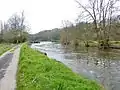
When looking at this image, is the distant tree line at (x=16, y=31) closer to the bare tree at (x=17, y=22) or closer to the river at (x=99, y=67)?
the bare tree at (x=17, y=22)

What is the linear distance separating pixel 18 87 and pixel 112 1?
4582cm

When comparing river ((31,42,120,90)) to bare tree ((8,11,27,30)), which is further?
bare tree ((8,11,27,30))

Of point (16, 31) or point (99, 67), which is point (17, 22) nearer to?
point (16, 31)

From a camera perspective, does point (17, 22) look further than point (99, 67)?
Yes

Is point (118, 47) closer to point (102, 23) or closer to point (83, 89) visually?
point (102, 23)

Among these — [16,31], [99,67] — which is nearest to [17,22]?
[16,31]

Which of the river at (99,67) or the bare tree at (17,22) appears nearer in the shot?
the river at (99,67)

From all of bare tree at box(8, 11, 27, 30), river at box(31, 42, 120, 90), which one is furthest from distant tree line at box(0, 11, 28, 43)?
river at box(31, 42, 120, 90)

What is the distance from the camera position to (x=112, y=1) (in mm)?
53031

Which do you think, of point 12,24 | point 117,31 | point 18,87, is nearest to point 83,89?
point 18,87

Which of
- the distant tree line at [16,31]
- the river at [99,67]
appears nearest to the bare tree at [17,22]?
the distant tree line at [16,31]

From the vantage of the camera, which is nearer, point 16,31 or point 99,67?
point 99,67

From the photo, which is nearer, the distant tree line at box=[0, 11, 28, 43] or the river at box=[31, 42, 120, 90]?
the river at box=[31, 42, 120, 90]

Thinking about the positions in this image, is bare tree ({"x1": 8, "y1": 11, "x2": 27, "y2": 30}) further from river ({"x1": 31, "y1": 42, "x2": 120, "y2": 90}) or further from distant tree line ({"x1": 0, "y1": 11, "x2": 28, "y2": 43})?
river ({"x1": 31, "y1": 42, "x2": 120, "y2": 90})
